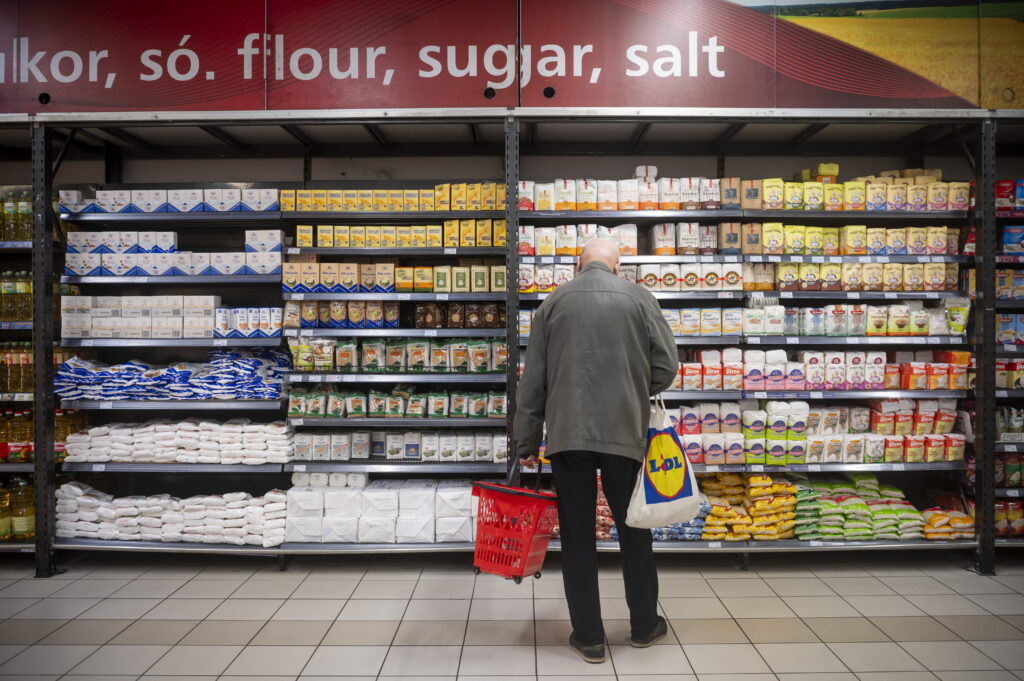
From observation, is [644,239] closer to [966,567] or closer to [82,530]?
[966,567]

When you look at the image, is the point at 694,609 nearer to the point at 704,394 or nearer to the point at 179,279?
the point at 704,394

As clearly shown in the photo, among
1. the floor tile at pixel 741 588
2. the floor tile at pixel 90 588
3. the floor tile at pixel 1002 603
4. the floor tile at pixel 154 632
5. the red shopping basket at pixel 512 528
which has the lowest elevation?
the floor tile at pixel 1002 603

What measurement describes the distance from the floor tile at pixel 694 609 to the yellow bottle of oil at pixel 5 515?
4.12 meters

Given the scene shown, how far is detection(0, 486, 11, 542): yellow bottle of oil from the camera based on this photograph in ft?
13.3

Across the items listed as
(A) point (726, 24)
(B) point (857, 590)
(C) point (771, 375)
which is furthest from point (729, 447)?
(A) point (726, 24)

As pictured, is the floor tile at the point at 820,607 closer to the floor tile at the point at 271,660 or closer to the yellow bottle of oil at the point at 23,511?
the floor tile at the point at 271,660

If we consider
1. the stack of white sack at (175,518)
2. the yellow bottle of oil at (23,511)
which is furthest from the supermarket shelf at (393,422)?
the yellow bottle of oil at (23,511)

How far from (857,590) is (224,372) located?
161 inches

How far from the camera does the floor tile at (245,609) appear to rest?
3.29 m

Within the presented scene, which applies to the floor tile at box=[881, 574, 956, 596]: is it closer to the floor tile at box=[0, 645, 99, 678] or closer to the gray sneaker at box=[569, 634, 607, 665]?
the gray sneaker at box=[569, 634, 607, 665]

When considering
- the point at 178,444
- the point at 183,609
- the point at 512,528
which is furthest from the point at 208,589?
the point at 512,528

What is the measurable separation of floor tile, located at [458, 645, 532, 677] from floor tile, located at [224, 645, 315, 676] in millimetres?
403

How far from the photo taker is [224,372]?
4.12m

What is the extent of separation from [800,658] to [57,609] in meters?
3.79
